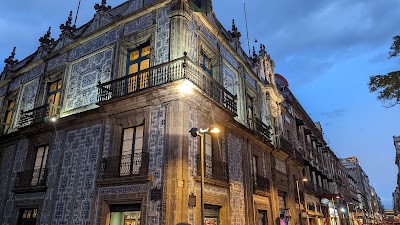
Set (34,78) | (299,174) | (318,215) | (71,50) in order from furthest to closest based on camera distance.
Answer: (318,215) → (299,174) → (34,78) → (71,50)

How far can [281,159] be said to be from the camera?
2158cm

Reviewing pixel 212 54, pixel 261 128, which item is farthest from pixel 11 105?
pixel 261 128

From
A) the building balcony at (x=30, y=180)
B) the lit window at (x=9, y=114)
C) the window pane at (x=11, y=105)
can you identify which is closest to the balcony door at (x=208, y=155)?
the building balcony at (x=30, y=180)

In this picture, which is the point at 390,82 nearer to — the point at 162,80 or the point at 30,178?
the point at 162,80

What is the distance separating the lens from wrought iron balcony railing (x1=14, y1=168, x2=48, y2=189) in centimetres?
1405

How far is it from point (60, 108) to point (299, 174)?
2015cm

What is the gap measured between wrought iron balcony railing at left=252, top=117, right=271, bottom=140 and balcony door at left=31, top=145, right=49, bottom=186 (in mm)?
11983

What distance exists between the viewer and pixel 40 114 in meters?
15.7

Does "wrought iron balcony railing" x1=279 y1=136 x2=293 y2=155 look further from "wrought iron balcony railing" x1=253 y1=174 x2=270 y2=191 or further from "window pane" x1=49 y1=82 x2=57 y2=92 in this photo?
"window pane" x1=49 y1=82 x2=57 y2=92

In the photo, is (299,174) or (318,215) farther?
(318,215)

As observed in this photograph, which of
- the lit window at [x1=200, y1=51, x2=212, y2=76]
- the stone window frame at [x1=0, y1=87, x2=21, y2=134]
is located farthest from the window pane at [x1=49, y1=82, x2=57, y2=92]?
the lit window at [x1=200, y1=51, x2=212, y2=76]

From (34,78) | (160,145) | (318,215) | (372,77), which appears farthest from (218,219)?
(318,215)

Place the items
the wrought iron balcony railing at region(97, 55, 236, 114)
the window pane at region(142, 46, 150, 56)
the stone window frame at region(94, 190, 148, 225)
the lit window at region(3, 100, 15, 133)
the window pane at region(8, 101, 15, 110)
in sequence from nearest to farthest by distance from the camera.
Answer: the stone window frame at region(94, 190, 148, 225), the wrought iron balcony railing at region(97, 55, 236, 114), the window pane at region(142, 46, 150, 56), the lit window at region(3, 100, 15, 133), the window pane at region(8, 101, 15, 110)

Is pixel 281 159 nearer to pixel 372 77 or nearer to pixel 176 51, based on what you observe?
pixel 372 77
